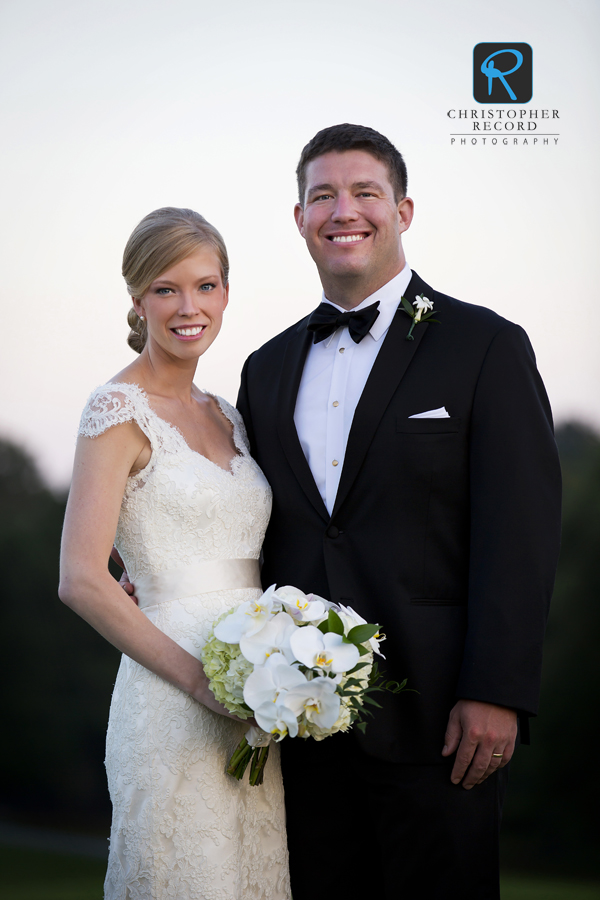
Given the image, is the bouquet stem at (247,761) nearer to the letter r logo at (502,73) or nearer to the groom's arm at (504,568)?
the groom's arm at (504,568)

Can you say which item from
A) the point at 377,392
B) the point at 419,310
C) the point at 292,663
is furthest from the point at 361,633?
the point at 419,310

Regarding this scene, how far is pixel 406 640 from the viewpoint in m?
2.26

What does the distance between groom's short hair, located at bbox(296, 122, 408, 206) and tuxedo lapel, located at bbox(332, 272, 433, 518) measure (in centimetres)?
55

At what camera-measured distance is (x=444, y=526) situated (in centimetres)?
229

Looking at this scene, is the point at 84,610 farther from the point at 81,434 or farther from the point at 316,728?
the point at 316,728

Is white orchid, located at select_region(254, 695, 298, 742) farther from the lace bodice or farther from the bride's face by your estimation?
the bride's face

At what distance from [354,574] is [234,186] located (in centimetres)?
412

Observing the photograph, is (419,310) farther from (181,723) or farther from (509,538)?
(181,723)

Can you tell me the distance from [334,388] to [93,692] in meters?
4.21

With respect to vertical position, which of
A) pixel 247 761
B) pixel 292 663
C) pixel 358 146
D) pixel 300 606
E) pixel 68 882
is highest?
pixel 358 146

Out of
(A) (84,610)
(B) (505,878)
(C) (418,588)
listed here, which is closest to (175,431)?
(A) (84,610)

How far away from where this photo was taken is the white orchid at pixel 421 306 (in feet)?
8.06

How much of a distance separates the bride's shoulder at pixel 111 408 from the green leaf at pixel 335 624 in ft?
2.58

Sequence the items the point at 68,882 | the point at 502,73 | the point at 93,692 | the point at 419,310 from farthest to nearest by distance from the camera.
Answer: the point at 93,692
the point at 502,73
the point at 68,882
the point at 419,310
